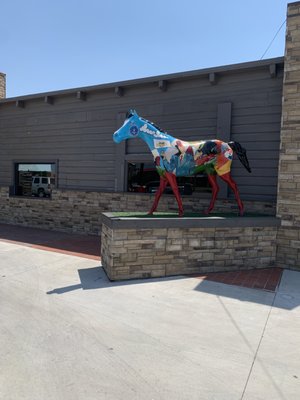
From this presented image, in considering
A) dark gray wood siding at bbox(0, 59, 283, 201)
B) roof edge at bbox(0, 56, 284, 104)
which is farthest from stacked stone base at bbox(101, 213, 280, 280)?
roof edge at bbox(0, 56, 284, 104)

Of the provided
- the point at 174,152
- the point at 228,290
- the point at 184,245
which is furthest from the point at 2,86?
the point at 228,290

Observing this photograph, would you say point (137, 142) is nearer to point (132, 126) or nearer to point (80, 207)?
point (80, 207)

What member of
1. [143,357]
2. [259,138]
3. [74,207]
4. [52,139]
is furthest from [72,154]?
[143,357]

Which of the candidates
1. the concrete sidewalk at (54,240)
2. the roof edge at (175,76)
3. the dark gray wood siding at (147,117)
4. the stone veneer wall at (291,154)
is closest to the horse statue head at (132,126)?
the dark gray wood siding at (147,117)

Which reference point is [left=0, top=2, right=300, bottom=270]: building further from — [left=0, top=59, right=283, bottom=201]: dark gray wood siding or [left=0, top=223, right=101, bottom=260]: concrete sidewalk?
[left=0, top=223, right=101, bottom=260]: concrete sidewalk

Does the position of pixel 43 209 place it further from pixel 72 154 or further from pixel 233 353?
pixel 233 353

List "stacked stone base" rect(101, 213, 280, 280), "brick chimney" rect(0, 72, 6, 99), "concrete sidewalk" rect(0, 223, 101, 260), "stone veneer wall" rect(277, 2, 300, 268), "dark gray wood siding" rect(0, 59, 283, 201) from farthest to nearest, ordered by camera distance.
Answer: "brick chimney" rect(0, 72, 6, 99), "concrete sidewalk" rect(0, 223, 101, 260), "dark gray wood siding" rect(0, 59, 283, 201), "stone veneer wall" rect(277, 2, 300, 268), "stacked stone base" rect(101, 213, 280, 280)

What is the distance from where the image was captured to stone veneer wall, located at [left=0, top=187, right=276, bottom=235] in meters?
8.56

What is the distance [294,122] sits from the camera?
21.5 ft

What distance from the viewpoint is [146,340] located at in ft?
11.4

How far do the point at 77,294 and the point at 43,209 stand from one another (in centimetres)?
726

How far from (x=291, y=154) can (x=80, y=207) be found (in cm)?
683

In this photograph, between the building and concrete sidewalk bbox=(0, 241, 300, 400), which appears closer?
concrete sidewalk bbox=(0, 241, 300, 400)

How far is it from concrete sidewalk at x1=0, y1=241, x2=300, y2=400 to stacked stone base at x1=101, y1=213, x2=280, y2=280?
1.27 feet
